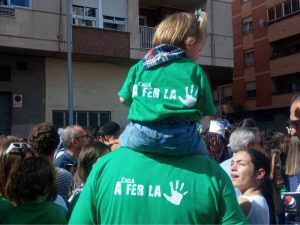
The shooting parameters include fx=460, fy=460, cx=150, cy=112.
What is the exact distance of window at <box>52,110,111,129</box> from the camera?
16859 millimetres

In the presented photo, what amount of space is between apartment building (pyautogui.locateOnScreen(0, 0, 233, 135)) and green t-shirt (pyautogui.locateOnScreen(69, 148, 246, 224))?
14.1 m

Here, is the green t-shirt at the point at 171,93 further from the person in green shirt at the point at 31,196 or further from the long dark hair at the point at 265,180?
the long dark hair at the point at 265,180

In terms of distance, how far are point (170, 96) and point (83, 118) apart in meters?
15.8

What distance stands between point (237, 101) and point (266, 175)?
40.2 m

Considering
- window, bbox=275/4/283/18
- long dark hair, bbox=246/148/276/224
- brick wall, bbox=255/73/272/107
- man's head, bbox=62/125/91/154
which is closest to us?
long dark hair, bbox=246/148/276/224

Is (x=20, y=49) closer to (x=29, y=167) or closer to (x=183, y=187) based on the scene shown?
(x=29, y=167)

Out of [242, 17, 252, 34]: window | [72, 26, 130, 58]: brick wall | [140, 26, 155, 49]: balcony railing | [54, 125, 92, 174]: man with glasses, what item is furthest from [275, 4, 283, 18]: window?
[54, 125, 92, 174]: man with glasses

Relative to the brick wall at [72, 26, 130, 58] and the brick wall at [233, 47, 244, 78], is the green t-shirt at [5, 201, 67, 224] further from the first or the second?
the brick wall at [233, 47, 244, 78]

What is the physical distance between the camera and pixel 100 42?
17109 millimetres

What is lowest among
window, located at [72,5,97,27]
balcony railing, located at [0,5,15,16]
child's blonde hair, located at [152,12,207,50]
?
child's blonde hair, located at [152,12,207,50]

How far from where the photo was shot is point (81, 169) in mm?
4016

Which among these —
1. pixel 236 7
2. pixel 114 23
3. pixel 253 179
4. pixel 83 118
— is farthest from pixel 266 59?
pixel 253 179

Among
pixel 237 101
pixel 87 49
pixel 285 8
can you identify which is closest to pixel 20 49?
pixel 87 49

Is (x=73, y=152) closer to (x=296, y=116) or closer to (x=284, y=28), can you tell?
(x=296, y=116)
